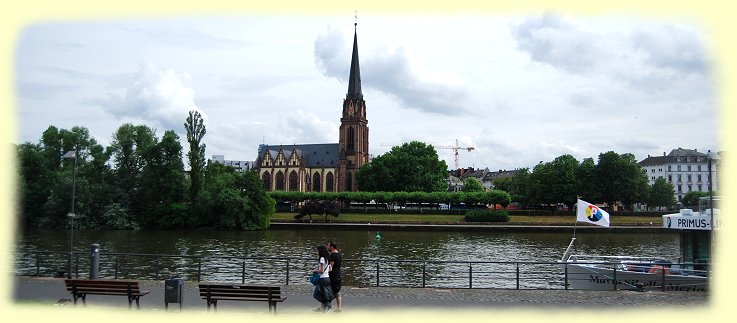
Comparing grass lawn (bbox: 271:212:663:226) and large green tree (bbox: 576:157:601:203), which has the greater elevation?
large green tree (bbox: 576:157:601:203)

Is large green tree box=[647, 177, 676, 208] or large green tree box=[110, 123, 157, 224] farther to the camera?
large green tree box=[647, 177, 676, 208]

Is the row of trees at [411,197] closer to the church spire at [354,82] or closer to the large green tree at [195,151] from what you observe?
the large green tree at [195,151]

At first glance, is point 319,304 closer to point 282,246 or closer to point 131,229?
point 282,246

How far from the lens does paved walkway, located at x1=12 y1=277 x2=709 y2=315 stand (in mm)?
14281

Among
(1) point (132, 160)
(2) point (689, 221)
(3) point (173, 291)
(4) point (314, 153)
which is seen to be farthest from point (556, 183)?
(3) point (173, 291)

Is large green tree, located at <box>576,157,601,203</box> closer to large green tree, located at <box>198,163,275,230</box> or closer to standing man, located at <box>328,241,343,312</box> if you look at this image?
large green tree, located at <box>198,163,275,230</box>

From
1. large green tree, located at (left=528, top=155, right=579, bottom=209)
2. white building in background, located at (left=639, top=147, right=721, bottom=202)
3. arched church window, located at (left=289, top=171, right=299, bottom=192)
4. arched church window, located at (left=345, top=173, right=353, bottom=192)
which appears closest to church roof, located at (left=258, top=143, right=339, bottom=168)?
arched church window, located at (left=289, top=171, right=299, bottom=192)

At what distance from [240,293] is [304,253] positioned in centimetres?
3000

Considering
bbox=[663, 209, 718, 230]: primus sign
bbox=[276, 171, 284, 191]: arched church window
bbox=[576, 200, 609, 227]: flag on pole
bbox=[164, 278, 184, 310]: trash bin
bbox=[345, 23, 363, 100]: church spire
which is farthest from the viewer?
bbox=[276, 171, 284, 191]: arched church window

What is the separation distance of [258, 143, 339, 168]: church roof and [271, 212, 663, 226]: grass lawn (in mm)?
58098

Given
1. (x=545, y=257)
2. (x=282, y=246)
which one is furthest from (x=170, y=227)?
(x=545, y=257)

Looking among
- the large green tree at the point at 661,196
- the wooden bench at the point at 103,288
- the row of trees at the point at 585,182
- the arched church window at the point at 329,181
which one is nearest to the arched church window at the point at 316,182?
the arched church window at the point at 329,181

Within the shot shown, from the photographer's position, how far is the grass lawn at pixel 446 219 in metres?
80.6

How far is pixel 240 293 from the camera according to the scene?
13.9 metres
